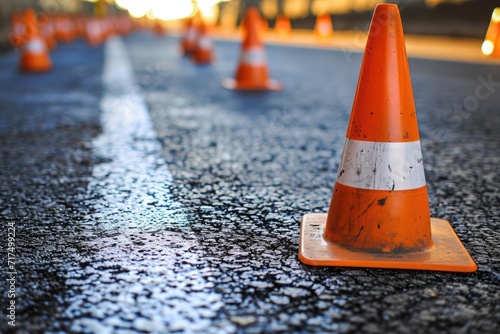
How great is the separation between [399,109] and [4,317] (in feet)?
5.18

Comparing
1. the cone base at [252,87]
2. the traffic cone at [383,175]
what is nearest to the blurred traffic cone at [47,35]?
the cone base at [252,87]

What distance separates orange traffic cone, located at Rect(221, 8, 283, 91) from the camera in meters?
7.60

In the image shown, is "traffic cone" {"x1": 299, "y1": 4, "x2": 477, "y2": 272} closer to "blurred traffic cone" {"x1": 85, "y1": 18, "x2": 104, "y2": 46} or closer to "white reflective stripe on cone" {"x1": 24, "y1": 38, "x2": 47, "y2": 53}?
"white reflective stripe on cone" {"x1": 24, "y1": 38, "x2": 47, "y2": 53}

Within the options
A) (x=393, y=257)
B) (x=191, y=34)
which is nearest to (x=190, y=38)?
(x=191, y=34)

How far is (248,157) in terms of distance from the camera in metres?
4.07

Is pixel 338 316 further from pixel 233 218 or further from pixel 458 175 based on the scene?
pixel 458 175

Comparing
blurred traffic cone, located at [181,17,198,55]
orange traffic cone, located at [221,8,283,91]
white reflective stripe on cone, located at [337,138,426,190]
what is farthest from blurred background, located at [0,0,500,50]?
white reflective stripe on cone, located at [337,138,426,190]

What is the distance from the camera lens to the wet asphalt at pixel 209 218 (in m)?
1.85

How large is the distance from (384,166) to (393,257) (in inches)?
13.7

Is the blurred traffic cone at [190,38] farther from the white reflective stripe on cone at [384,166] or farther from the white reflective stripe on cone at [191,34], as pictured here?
the white reflective stripe on cone at [384,166]

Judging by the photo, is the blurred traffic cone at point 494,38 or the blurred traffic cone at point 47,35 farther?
the blurred traffic cone at point 47,35

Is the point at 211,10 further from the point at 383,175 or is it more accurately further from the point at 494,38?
the point at 383,175

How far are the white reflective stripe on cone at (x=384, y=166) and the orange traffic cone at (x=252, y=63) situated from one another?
17.8 feet

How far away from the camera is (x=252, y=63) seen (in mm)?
7703
